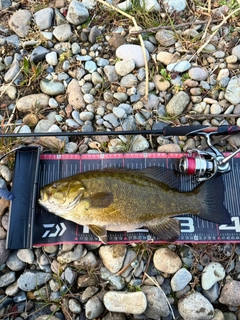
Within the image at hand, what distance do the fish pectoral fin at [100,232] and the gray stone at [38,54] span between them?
2.50 meters

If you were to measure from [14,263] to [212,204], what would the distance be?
94.3 inches

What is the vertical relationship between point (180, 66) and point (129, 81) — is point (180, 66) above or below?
above

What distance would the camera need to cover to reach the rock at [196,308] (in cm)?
356

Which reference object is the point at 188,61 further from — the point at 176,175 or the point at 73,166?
Answer: the point at 73,166

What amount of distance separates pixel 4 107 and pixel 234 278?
3.65m

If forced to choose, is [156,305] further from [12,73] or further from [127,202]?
[12,73]

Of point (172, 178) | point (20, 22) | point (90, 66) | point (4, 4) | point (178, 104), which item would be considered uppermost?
point (4, 4)

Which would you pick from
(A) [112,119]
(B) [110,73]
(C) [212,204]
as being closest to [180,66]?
(B) [110,73]

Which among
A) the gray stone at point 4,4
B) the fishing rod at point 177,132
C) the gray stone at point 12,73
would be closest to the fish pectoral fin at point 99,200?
the fishing rod at point 177,132

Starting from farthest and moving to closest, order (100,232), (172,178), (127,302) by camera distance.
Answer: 1. (172,178)
2. (100,232)
3. (127,302)

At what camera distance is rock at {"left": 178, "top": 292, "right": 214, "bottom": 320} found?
3.56 meters

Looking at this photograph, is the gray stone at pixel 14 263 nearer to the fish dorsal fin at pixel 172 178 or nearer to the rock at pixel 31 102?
the fish dorsal fin at pixel 172 178

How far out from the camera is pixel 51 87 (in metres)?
4.44

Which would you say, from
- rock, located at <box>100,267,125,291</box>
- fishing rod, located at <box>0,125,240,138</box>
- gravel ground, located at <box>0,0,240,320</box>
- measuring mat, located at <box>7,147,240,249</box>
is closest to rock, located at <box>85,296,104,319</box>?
gravel ground, located at <box>0,0,240,320</box>
